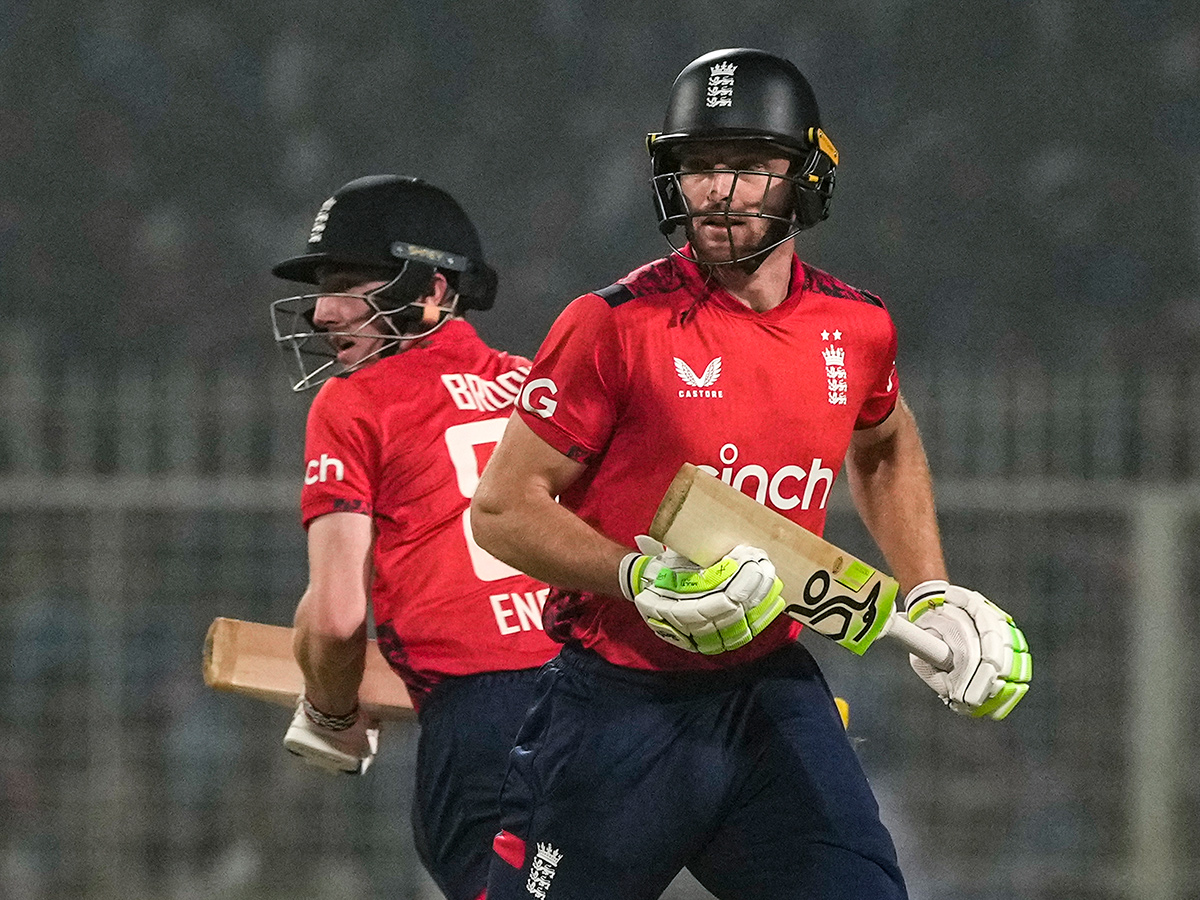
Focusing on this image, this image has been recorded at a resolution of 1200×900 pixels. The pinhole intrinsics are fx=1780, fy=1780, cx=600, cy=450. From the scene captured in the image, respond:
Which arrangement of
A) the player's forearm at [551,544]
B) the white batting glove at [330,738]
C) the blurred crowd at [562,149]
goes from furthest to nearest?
the blurred crowd at [562,149] → the white batting glove at [330,738] → the player's forearm at [551,544]

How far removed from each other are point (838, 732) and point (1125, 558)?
366 centimetres

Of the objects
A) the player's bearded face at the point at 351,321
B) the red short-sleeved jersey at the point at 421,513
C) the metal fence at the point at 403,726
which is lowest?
the metal fence at the point at 403,726

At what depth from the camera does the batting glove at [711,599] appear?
99.4 inches

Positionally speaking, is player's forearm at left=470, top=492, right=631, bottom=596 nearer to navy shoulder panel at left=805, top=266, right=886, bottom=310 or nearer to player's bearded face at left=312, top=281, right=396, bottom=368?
navy shoulder panel at left=805, top=266, right=886, bottom=310

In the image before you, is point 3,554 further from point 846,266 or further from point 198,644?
point 846,266

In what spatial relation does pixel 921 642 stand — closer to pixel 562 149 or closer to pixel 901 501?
pixel 901 501

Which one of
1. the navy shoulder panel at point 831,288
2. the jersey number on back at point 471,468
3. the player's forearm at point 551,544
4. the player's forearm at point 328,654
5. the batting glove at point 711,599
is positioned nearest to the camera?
the batting glove at point 711,599

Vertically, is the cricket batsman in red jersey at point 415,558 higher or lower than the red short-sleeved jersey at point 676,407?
lower

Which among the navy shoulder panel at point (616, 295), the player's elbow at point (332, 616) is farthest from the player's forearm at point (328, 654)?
the navy shoulder panel at point (616, 295)

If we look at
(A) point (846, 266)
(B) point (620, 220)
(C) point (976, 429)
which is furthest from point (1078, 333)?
(C) point (976, 429)

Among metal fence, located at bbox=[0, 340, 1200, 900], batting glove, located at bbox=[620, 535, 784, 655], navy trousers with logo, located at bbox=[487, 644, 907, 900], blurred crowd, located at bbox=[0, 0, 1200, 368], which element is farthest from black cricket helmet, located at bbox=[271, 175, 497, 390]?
blurred crowd, located at bbox=[0, 0, 1200, 368]

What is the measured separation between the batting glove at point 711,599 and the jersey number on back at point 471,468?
36.4 inches

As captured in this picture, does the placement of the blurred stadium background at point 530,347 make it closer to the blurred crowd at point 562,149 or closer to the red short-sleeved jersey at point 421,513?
the blurred crowd at point 562,149

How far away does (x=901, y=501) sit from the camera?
11.0 feet
